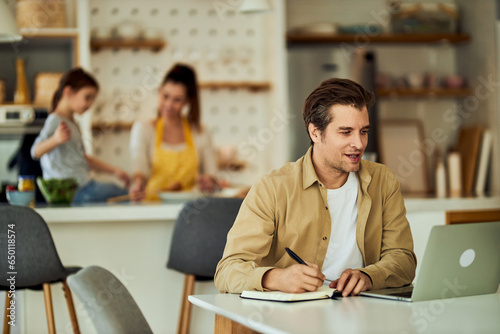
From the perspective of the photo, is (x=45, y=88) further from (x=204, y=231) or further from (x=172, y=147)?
(x=204, y=231)

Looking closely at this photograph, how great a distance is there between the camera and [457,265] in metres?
1.58

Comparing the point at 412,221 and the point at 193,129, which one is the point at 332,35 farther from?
the point at 412,221

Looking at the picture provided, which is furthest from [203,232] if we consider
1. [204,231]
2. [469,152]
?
[469,152]

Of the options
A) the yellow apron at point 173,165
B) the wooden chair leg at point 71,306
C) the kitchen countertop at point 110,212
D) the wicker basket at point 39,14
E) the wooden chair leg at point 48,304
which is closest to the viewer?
the wooden chair leg at point 48,304

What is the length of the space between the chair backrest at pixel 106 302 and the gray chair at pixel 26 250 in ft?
3.94

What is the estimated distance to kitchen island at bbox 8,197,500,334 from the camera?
312 cm

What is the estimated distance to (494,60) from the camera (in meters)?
5.30

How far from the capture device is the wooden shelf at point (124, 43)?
196 inches

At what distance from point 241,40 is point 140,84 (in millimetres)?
866

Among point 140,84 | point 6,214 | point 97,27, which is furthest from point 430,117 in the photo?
point 6,214

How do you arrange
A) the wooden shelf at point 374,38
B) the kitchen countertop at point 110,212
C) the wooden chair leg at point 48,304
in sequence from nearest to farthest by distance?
the wooden chair leg at point 48,304 < the kitchen countertop at point 110,212 < the wooden shelf at point 374,38

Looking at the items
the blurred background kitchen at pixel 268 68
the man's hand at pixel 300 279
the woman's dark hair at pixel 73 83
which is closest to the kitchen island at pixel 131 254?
the woman's dark hair at pixel 73 83

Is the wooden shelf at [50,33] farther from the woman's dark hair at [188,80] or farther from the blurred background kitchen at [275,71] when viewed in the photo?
the woman's dark hair at [188,80]

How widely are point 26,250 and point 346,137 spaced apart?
142 cm
